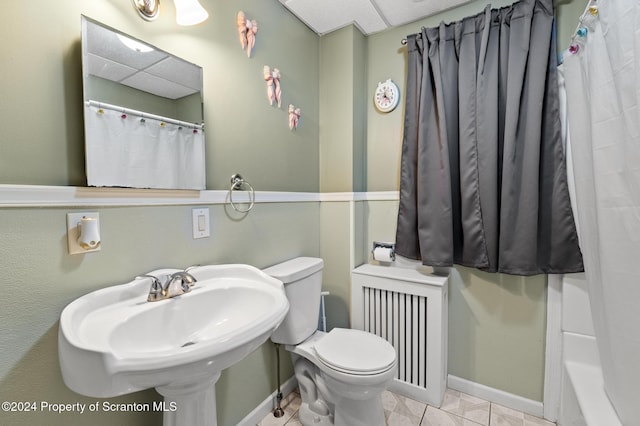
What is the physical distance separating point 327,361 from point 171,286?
0.77 m

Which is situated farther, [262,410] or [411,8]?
[411,8]

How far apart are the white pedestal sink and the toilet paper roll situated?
0.94 meters

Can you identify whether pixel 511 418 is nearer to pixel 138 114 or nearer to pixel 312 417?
pixel 312 417

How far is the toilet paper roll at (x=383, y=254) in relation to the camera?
6.17 ft

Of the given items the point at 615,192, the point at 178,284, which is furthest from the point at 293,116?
the point at 615,192

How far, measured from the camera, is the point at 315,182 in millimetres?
1988

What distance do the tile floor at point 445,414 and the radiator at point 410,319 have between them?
6cm

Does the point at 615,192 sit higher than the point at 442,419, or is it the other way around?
the point at 615,192

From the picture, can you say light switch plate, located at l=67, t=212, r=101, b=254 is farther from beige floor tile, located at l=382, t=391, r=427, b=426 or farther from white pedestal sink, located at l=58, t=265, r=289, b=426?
beige floor tile, located at l=382, t=391, r=427, b=426

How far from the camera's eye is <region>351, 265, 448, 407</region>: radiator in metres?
1.63

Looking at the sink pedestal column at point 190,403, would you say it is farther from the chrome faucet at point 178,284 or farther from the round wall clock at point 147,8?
the round wall clock at point 147,8

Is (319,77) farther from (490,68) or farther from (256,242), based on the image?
(256,242)

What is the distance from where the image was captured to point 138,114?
1.02 meters

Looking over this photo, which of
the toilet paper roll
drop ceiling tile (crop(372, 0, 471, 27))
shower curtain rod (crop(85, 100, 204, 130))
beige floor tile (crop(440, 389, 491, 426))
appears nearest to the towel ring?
shower curtain rod (crop(85, 100, 204, 130))
